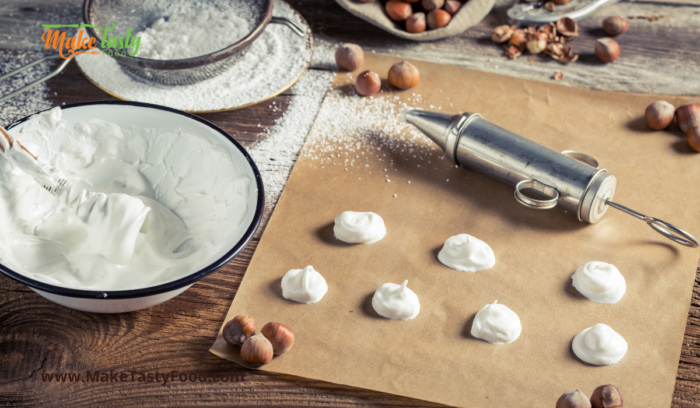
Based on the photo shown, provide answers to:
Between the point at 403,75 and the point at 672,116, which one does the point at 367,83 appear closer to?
the point at 403,75

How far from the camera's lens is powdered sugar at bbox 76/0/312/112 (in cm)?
116

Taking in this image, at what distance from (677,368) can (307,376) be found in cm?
54

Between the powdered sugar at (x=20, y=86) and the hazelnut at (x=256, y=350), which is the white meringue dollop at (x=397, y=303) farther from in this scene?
the powdered sugar at (x=20, y=86)

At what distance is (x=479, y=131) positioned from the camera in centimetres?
104

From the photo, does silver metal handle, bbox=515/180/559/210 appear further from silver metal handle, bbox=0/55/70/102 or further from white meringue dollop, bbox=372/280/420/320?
silver metal handle, bbox=0/55/70/102

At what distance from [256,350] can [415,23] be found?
931mm

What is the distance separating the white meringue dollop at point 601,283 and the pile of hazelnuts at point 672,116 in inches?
16.8

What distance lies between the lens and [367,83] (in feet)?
3.98

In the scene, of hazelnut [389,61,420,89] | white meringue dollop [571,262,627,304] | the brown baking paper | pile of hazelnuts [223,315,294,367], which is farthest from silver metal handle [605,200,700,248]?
pile of hazelnuts [223,315,294,367]

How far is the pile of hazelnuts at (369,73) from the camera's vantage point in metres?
1.22

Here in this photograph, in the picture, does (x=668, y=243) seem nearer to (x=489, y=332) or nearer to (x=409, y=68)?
(x=489, y=332)

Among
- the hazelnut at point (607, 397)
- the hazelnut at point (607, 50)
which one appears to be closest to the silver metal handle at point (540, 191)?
the hazelnut at point (607, 397)

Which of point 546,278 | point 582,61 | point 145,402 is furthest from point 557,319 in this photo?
point 582,61

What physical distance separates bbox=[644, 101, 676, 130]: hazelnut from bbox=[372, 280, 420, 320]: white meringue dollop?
0.69m
